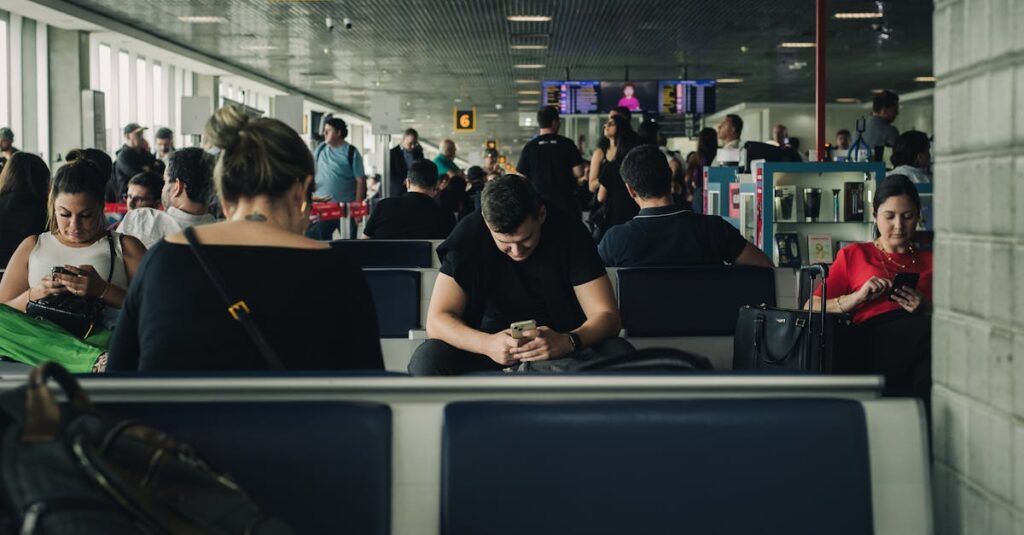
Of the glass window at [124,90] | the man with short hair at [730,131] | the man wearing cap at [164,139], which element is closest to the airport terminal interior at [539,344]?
the man with short hair at [730,131]

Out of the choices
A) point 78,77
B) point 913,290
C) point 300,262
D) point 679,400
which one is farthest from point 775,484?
point 78,77

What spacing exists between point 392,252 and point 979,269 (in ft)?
15.3

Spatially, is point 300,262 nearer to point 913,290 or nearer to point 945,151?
point 945,151

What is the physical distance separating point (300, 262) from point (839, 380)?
3.45 feet

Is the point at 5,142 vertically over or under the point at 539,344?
over

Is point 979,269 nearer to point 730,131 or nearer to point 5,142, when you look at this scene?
point 730,131

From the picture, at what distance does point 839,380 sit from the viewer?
5.96ft

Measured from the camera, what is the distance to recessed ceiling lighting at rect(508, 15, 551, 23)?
1775 centimetres

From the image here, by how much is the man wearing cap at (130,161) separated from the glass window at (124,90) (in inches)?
423

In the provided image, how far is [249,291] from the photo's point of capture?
2.27 m

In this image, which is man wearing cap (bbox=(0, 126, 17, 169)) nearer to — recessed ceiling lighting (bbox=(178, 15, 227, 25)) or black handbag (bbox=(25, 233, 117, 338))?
recessed ceiling lighting (bbox=(178, 15, 227, 25))

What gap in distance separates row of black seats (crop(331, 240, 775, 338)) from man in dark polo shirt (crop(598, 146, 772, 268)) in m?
0.27

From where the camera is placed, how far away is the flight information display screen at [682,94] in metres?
20.6

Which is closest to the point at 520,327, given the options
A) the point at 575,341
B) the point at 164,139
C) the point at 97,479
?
the point at 575,341
